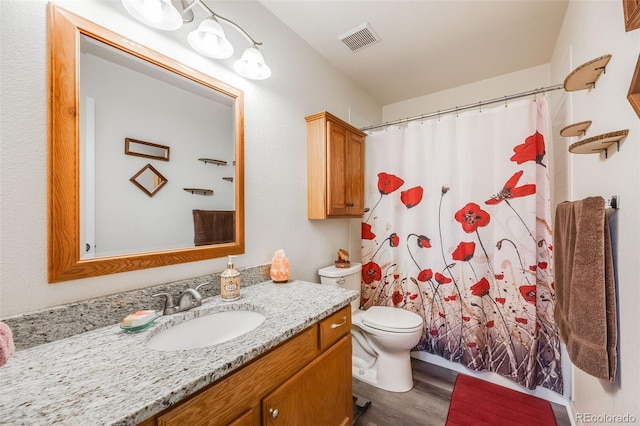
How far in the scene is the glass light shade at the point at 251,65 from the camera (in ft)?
4.40

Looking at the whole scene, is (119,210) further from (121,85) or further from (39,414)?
(39,414)

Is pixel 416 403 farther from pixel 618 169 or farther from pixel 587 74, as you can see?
pixel 587 74

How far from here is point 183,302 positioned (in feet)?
3.51

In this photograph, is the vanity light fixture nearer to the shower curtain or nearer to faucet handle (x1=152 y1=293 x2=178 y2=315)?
faucet handle (x1=152 y1=293 x2=178 y2=315)

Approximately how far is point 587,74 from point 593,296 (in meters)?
0.89

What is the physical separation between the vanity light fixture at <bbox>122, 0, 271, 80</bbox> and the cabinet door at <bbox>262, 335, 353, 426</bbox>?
4.72ft

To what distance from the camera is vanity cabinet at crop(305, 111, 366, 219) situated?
1829mm

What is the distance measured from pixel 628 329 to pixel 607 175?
22.6 inches

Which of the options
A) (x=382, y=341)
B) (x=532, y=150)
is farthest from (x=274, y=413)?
(x=532, y=150)

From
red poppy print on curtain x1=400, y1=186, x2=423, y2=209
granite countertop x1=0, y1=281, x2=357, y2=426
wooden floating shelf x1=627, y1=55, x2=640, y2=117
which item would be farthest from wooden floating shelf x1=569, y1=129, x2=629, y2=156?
granite countertop x1=0, y1=281, x2=357, y2=426

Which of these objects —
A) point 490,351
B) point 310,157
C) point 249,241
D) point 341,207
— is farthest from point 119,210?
point 490,351

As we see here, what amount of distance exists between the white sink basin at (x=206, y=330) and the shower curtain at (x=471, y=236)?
57.0 inches

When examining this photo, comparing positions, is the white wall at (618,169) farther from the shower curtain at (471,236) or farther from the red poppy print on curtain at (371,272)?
the red poppy print on curtain at (371,272)

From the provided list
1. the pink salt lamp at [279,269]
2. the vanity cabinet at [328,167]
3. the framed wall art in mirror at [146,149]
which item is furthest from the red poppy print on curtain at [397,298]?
the framed wall art in mirror at [146,149]
